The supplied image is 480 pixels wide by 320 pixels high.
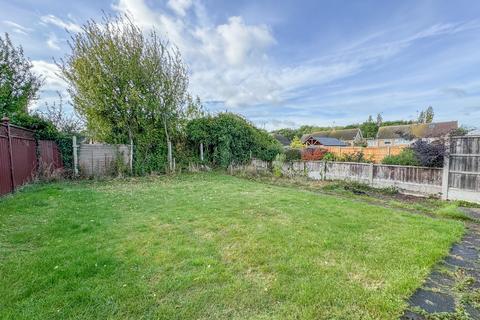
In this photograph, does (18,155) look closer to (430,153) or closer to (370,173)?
(370,173)

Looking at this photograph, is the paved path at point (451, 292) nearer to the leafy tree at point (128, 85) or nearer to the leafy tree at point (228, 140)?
the leafy tree at point (228, 140)

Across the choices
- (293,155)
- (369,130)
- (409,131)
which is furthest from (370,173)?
(369,130)

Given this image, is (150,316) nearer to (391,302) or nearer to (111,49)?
(391,302)

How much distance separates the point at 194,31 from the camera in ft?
30.3

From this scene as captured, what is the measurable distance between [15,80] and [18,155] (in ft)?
19.7

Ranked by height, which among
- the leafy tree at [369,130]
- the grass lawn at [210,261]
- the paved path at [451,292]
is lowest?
the paved path at [451,292]

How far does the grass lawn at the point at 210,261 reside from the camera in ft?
6.68

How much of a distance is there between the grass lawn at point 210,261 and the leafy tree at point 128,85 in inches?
245

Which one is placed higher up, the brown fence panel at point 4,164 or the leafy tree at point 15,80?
the leafy tree at point 15,80

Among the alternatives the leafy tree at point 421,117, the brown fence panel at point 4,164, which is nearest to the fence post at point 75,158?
the brown fence panel at point 4,164

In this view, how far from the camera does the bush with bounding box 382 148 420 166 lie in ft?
28.3

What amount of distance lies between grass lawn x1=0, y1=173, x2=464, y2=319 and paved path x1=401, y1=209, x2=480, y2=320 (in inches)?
4.0

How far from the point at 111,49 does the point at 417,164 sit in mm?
13007

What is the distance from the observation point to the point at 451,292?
2.39m
